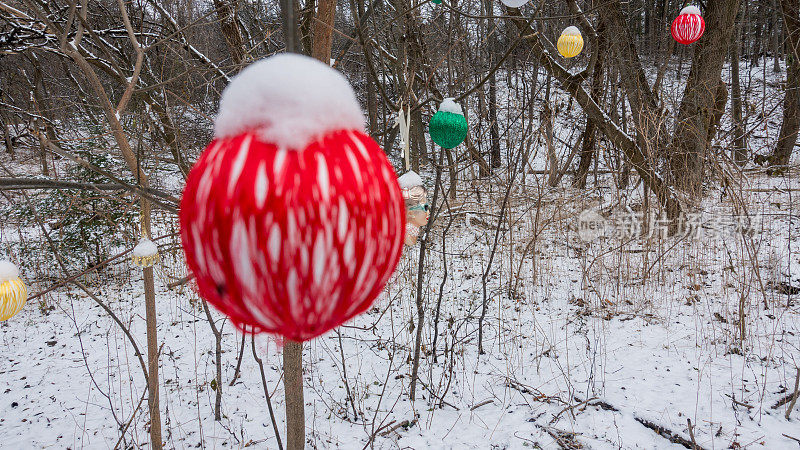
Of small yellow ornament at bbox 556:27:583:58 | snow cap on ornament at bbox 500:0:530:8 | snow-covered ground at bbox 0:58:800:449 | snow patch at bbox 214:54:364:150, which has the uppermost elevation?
small yellow ornament at bbox 556:27:583:58

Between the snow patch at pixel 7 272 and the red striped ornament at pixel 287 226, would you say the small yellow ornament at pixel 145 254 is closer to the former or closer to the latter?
the snow patch at pixel 7 272

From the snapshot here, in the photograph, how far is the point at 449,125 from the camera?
1034mm

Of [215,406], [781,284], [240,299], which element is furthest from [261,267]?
[781,284]

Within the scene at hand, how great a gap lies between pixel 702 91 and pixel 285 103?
4771 millimetres

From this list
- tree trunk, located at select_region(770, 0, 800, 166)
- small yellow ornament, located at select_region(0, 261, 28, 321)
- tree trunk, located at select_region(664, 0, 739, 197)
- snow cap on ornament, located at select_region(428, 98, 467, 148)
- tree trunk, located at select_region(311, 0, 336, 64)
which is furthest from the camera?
tree trunk, located at select_region(770, 0, 800, 166)

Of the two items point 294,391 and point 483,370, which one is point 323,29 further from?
point 483,370

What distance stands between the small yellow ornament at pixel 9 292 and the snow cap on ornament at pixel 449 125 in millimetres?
1393

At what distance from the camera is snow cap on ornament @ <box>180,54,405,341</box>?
36 centimetres

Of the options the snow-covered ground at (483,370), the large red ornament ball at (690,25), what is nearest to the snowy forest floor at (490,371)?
the snow-covered ground at (483,370)

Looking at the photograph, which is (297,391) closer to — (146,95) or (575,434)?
(575,434)

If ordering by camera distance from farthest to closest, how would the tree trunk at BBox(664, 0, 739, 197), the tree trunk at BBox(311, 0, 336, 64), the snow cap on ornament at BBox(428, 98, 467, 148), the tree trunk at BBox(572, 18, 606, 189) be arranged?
the tree trunk at BBox(572, 18, 606, 189), the tree trunk at BBox(664, 0, 739, 197), the snow cap on ornament at BBox(428, 98, 467, 148), the tree trunk at BBox(311, 0, 336, 64)

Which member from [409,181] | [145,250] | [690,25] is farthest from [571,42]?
[145,250]

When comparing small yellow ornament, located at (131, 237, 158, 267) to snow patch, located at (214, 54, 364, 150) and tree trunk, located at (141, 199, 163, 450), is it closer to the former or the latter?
tree trunk, located at (141, 199, 163, 450)

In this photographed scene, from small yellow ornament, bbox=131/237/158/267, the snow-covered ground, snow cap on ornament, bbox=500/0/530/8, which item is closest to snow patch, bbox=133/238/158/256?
small yellow ornament, bbox=131/237/158/267
